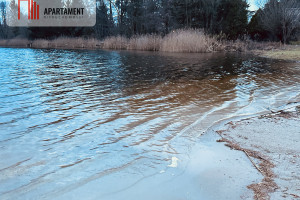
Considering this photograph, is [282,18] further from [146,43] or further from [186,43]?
[146,43]

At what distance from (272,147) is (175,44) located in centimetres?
1610

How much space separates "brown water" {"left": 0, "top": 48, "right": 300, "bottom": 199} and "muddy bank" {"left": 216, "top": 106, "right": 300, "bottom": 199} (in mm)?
399

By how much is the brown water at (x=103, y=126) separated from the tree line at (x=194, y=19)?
17360 mm

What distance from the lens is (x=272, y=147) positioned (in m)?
2.72

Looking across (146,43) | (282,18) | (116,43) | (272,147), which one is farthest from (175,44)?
(272,147)

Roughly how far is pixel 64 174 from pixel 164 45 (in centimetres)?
1757

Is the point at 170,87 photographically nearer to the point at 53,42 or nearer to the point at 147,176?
the point at 147,176

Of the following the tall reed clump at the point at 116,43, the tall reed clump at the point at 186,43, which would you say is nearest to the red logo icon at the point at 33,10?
the tall reed clump at the point at 116,43

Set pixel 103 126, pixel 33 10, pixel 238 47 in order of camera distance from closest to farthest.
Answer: pixel 103 126, pixel 238 47, pixel 33 10

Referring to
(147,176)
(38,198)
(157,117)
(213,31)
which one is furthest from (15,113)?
(213,31)

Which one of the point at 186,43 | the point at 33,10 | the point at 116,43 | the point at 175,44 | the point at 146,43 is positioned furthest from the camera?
the point at 33,10

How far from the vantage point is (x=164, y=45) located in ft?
62.5

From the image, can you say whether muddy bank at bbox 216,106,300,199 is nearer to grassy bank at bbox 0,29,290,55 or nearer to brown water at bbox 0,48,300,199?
brown water at bbox 0,48,300,199

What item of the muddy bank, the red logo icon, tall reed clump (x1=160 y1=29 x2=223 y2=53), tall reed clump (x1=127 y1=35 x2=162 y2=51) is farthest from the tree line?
the muddy bank
